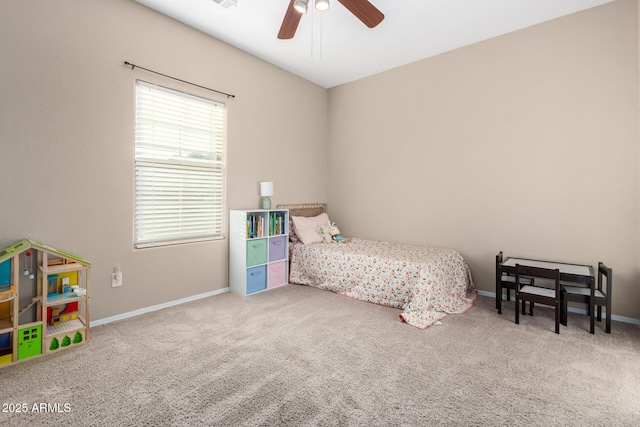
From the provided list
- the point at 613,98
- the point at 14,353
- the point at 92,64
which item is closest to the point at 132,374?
the point at 14,353

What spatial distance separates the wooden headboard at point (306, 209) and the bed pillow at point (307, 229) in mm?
195

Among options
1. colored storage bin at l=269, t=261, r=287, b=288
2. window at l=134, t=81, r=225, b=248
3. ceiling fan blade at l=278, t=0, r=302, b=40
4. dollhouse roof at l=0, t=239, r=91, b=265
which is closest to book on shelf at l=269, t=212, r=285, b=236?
colored storage bin at l=269, t=261, r=287, b=288

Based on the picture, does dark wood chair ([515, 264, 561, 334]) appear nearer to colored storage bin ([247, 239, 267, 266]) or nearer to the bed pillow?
the bed pillow

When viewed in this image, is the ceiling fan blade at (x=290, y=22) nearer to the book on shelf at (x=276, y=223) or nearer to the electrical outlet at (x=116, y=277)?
the book on shelf at (x=276, y=223)

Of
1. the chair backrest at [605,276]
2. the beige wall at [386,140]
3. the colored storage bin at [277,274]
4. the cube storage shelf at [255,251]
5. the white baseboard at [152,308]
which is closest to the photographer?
the beige wall at [386,140]

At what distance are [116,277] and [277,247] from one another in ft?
5.70

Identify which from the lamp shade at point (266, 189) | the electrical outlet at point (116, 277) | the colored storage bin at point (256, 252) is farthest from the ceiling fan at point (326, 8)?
the electrical outlet at point (116, 277)

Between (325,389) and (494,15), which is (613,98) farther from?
(325,389)

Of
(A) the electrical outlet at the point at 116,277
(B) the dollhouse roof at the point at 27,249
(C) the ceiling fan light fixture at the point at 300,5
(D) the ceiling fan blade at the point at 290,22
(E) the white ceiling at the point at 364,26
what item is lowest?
(A) the electrical outlet at the point at 116,277

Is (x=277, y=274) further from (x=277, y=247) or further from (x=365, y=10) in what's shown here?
(x=365, y=10)

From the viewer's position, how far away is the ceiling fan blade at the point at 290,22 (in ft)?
7.67

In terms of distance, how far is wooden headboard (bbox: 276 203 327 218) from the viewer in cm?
448

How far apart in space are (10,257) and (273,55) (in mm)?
3327

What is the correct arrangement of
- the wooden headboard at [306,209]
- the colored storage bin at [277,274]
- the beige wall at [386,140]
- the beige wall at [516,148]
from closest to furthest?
the beige wall at [386,140] < the beige wall at [516,148] < the colored storage bin at [277,274] < the wooden headboard at [306,209]
